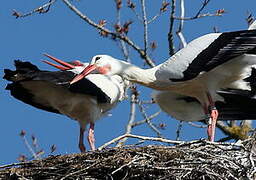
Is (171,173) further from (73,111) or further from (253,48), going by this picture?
(73,111)

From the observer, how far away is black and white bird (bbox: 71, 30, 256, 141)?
10609 millimetres

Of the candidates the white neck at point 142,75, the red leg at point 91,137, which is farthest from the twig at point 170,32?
the red leg at point 91,137

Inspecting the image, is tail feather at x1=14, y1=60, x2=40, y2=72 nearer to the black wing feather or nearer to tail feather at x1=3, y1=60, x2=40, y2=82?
tail feather at x1=3, y1=60, x2=40, y2=82

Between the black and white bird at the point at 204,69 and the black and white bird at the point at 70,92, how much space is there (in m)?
0.53

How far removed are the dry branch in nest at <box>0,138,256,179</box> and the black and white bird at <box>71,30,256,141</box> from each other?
1.58 metres

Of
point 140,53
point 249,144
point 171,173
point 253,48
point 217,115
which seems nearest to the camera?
point 171,173

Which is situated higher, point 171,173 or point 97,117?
point 97,117

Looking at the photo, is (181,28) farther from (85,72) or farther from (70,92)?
(70,92)

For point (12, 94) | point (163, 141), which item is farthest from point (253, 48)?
point (12, 94)

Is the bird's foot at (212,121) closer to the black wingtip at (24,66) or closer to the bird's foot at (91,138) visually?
the bird's foot at (91,138)

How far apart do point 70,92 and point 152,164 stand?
3608mm

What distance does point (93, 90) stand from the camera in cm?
1216

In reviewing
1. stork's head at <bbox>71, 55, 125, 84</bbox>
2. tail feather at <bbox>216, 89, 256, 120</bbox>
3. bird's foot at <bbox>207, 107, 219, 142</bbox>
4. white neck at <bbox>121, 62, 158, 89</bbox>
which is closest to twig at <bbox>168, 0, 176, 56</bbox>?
white neck at <bbox>121, 62, 158, 89</bbox>

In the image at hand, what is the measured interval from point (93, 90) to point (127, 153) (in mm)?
3170
